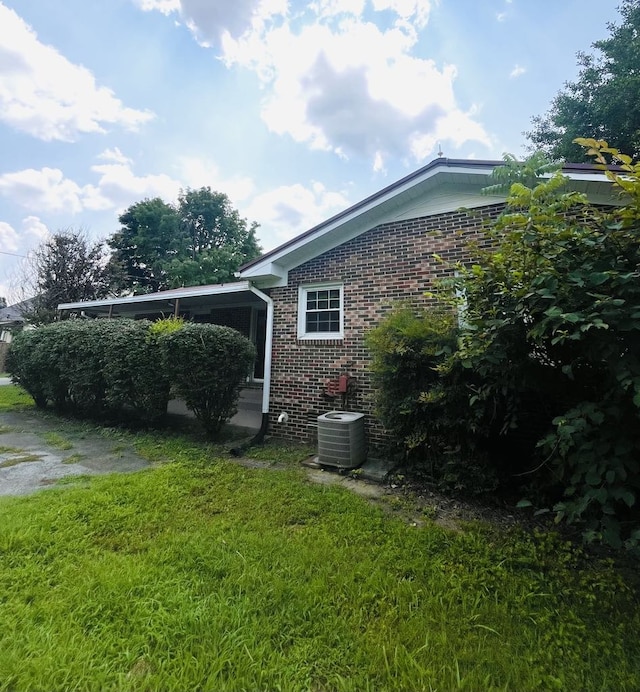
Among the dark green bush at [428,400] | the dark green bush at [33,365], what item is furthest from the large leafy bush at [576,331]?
the dark green bush at [33,365]

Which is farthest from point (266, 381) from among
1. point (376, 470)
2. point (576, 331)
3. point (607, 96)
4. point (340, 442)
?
point (607, 96)

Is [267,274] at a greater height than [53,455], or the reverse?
[267,274]

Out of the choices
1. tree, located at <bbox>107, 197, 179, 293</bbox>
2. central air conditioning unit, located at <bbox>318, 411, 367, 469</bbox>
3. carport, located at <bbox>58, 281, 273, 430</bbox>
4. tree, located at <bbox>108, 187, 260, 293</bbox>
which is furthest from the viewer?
tree, located at <bbox>107, 197, 179, 293</bbox>

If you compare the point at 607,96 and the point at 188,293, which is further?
the point at 607,96

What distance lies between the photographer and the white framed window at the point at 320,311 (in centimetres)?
638

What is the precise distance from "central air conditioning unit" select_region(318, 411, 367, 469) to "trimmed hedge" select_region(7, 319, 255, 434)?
2.17 m

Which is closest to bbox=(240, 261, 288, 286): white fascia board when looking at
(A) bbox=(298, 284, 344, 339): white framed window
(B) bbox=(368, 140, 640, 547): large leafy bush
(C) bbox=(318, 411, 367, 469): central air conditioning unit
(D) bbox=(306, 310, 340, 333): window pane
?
(A) bbox=(298, 284, 344, 339): white framed window

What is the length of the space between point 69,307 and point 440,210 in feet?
43.8

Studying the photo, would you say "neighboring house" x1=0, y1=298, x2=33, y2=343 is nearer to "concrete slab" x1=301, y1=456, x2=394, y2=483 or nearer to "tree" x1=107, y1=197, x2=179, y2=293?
"tree" x1=107, y1=197, x2=179, y2=293

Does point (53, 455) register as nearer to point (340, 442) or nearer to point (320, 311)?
point (340, 442)

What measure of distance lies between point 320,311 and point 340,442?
2.65 m

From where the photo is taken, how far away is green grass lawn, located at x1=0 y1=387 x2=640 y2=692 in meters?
1.74

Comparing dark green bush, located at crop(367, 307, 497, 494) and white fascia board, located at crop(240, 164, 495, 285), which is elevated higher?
white fascia board, located at crop(240, 164, 495, 285)

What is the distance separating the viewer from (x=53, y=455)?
215 inches
